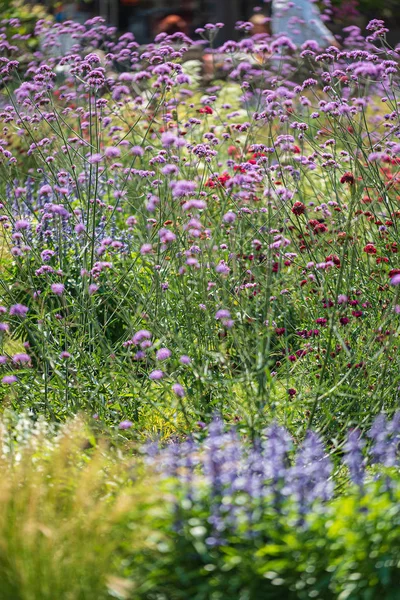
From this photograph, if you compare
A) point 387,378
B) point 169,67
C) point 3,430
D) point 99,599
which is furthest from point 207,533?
point 169,67

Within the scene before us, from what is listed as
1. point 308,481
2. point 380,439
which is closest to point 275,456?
point 308,481

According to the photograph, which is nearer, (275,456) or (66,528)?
(66,528)

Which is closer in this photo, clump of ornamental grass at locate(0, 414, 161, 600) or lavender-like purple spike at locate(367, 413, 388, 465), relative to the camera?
clump of ornamental grass at locate(0, 414, 161, 600)

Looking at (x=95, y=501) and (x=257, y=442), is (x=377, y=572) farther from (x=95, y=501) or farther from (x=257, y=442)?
(x=95, y=501)

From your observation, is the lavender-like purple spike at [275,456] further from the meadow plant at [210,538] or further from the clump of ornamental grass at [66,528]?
the clump of ornamental grass at [66,528]

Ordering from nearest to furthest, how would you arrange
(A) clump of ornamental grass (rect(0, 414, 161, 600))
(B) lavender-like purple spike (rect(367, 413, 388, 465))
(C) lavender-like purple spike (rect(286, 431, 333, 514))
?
(A) clump of ornamental grass (rect(0, 414, 161, 600)), (C) lavender-like purple spike (rect(286, 431, 333, 514)), (B) lavender-like purple spike (rect(367, 413, 388, 465))

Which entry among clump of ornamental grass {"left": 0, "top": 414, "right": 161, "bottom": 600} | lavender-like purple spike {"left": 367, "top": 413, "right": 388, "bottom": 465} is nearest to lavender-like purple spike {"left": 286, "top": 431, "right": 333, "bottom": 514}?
lavender-like purple spike {"left": 367, "top": 413, "right": 388, "bottom": 465}

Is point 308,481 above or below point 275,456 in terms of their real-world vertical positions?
below

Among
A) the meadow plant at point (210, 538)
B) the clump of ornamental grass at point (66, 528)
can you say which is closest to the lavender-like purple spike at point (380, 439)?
the meadow plant at point (210, 538)

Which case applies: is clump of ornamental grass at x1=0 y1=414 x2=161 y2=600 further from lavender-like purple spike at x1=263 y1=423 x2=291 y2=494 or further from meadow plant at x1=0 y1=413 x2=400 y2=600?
lavender-like purple spike at x1=263 y1=423 x2=291 y2=494

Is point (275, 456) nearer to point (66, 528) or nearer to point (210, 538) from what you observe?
point (210, 538)

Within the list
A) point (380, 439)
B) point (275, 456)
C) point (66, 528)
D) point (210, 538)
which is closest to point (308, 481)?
point (275, 456)

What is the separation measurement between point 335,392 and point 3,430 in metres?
1.45

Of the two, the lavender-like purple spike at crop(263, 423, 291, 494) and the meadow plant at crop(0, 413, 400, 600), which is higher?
the lavender-like purple spike at crop(263, 423, 291, 494)
